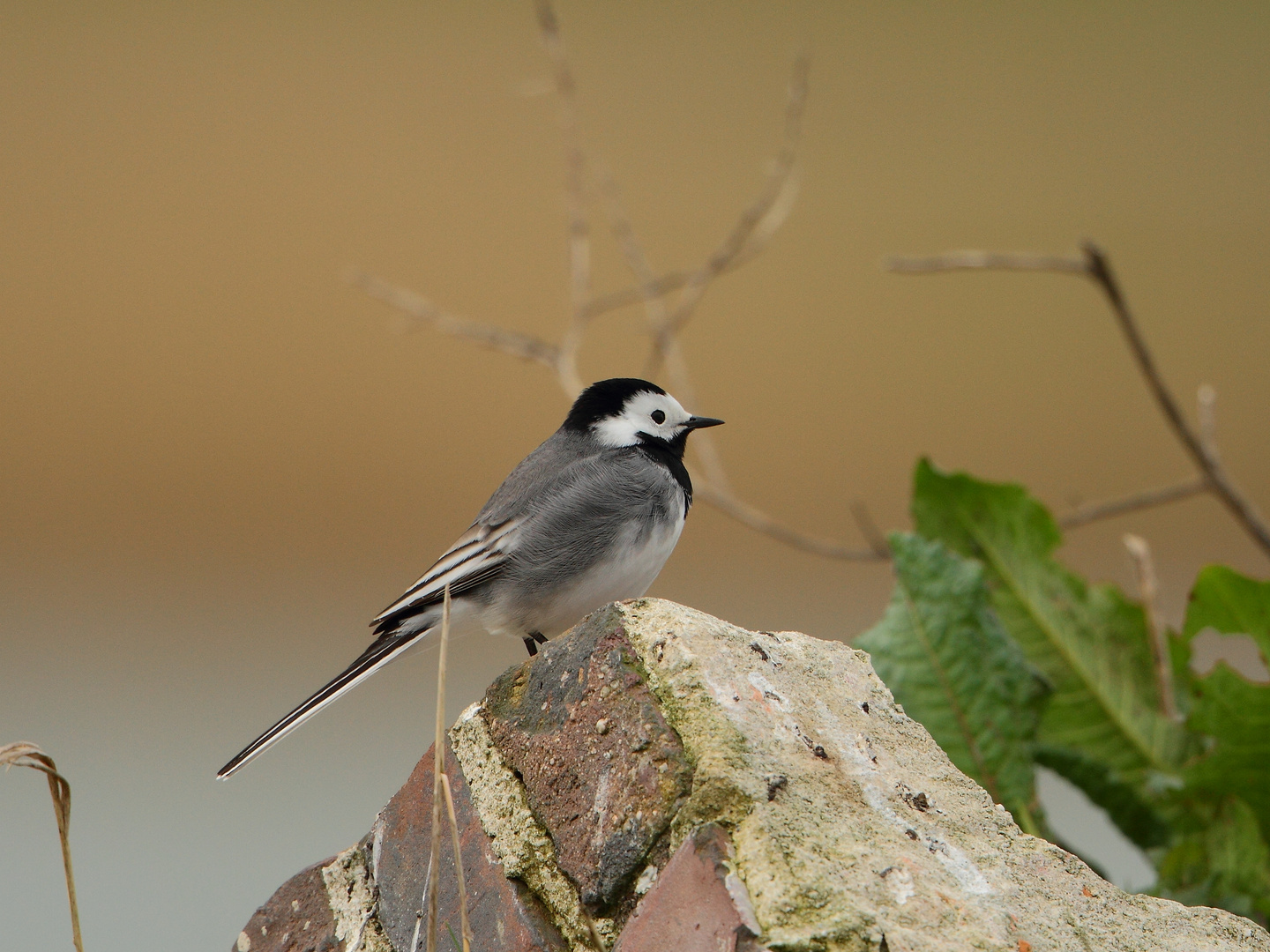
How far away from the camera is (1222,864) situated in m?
2.17

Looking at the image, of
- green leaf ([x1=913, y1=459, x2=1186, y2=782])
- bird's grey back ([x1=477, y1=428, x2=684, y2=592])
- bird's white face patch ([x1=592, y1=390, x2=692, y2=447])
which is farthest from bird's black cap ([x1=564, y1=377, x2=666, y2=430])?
green leaf ([x1=913, y1=459, x2=1186, y2=782])

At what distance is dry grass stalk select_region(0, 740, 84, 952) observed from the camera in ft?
4.08

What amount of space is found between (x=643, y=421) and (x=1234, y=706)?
1280 millimetres

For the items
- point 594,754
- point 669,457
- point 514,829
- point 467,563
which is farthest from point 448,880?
point 669,457

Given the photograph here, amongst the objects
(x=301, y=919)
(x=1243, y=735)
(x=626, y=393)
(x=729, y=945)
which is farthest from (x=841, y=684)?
(x=626, y=393)

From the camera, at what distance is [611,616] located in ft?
4.12

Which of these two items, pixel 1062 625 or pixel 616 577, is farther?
pixel 1062 625

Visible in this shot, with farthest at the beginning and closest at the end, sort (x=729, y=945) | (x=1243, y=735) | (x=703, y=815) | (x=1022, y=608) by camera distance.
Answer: (x=1022, y=608) < (x=1243, y=735) < (x=703, y=815) < (x=729, y=945)

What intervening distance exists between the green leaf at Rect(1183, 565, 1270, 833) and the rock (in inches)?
37.7

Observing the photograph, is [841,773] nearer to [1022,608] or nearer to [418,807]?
[418,807]

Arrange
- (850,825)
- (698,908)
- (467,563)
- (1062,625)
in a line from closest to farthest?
(698,908), (850,825), (467,563), (1062,625)

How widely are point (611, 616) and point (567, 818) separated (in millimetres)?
209

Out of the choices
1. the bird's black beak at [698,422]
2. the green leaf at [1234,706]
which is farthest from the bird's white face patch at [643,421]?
the green leaf at [1234,706]

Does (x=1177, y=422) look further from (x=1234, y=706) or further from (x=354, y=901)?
(x=354, y=901)
